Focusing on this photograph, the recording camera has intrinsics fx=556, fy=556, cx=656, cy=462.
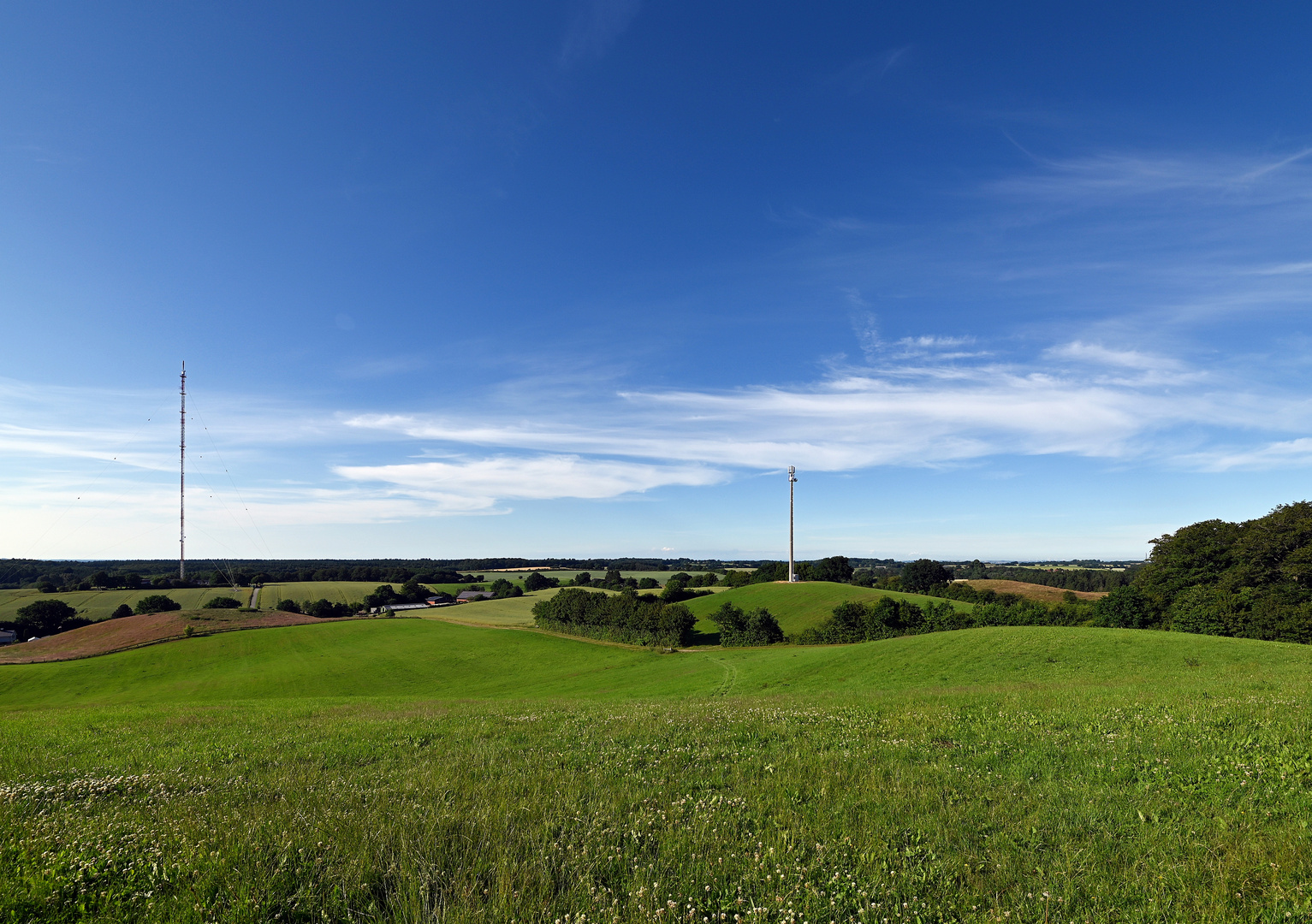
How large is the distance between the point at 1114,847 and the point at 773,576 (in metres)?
149

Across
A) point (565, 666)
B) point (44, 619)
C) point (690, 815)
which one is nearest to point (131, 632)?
point (44, 619)

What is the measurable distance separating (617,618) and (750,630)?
21381 mm

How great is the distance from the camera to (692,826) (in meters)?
6.46

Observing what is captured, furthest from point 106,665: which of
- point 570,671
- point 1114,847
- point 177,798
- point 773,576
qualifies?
point 773,576

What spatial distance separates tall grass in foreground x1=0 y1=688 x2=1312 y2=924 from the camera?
4.87 metres

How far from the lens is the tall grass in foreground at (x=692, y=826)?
487 cm

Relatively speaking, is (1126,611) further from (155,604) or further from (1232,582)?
(155,604)

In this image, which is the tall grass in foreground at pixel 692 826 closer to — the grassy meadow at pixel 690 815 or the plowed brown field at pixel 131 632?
the grassy meadow at pixel 690 815

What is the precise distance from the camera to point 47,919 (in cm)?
462

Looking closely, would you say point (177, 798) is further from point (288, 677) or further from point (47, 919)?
point (288, 677)

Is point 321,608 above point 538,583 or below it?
above

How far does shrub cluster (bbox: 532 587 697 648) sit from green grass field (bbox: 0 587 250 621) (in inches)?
3121

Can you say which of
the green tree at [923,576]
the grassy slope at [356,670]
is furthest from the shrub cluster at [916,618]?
the green tree at [923,576]

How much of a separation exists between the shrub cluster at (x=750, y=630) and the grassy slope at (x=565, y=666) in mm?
8365
